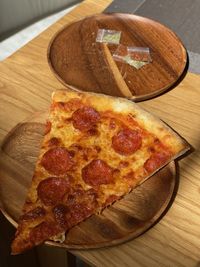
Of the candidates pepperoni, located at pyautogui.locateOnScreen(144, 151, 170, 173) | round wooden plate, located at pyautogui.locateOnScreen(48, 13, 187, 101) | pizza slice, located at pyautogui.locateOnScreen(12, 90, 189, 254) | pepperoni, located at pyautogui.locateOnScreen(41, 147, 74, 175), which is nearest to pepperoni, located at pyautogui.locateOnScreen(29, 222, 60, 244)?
pizza slice, located at pyautogui.locateOnScreen(12, 90, 189, 254)

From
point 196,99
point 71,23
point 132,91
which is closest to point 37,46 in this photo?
point 71,23

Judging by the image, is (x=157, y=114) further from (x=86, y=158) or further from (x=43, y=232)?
(x=43, y=232)

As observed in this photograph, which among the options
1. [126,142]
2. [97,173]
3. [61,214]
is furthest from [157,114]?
[61,214]

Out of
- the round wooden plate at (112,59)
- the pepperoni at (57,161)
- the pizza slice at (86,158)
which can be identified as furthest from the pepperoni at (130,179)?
the round wooden plate at (112,59)

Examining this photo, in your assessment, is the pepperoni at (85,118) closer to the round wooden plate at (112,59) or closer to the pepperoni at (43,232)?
the round wooden plate at (112,59)

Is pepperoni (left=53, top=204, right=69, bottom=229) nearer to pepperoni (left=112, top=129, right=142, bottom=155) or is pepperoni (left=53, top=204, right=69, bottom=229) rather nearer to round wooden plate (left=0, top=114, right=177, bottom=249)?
round wooden plate (left=0, top=114, right=177, bottom=249)

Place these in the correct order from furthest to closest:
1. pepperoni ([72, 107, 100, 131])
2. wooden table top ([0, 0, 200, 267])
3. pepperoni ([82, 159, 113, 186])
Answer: pepperoni ([72, 107, 100, 131]) → pepperoni ([82, 159, 113, 186]) → wooden table top ([0, 0, 200, 267])
